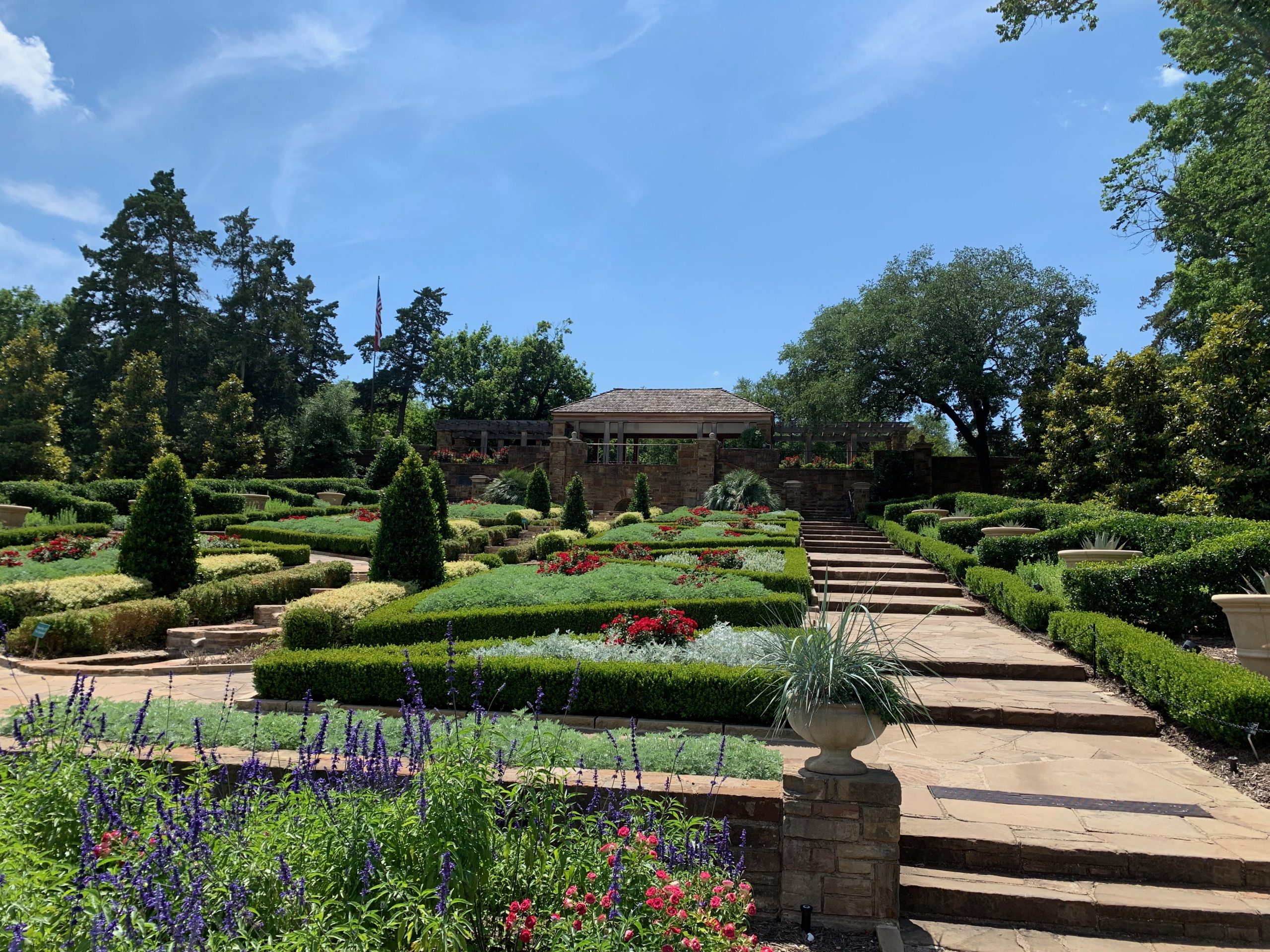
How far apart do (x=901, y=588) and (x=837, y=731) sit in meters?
8.75

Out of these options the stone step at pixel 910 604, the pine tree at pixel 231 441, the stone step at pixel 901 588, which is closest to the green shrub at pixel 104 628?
the stone step at pixel 910 604

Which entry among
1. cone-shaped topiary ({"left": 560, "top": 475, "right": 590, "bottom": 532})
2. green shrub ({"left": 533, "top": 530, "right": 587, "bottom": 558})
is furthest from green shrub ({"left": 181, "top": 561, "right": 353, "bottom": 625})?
cone-shaped topiary ({"left": 560, "top": 475, "right": 590, "bottom": 532})

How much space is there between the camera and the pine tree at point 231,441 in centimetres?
2962

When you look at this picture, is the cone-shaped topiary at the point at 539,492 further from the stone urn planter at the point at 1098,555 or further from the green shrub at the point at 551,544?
the stone urn planter at the point at 1098,555

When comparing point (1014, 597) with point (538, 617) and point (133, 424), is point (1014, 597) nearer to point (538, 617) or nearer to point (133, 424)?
point (538, 617)

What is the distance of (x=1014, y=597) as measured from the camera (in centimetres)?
876

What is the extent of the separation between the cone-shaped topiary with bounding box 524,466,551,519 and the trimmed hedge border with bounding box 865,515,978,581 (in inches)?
387

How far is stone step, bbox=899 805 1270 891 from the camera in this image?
349 centimetres

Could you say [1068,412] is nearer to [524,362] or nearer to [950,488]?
[950,488]

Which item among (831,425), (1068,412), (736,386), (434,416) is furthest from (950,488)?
(736,386)

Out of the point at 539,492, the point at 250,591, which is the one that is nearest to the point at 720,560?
the point at 250,591

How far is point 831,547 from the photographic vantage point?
16.9 meters

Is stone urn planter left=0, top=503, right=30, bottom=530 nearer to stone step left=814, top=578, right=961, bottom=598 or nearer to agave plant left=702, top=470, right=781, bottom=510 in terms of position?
stone step left=814, top=578, right=961, bottom=598

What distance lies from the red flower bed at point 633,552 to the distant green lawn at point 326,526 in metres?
5.31
